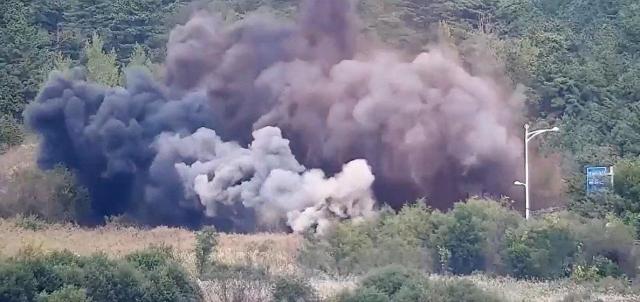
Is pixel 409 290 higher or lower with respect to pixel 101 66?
higher

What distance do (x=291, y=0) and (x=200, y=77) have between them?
13.4 metres

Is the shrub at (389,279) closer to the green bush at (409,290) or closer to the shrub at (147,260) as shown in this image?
the green bush at (409,290)

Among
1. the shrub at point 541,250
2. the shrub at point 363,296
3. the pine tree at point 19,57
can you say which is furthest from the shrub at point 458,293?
the pine tree at point 19,57

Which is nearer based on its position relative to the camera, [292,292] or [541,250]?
[292,292]

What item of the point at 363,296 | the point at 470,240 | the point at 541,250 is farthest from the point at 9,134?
the point at 363,296

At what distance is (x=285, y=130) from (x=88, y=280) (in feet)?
84.8

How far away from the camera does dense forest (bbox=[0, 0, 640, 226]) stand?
56094 millimetres

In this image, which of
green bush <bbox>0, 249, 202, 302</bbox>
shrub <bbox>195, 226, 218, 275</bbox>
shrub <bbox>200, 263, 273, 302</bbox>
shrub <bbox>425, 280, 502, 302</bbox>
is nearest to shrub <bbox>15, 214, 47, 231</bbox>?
shrub <bbox>195, 226, 218, 275</bbox>

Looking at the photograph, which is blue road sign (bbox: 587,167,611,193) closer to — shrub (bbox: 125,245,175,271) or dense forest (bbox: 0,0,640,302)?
dense forest (bbox: 0,0,640,302)

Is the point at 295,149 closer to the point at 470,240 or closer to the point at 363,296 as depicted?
the point at 470,240

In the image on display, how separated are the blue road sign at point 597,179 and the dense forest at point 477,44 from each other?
20.5ft

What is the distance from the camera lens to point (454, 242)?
34438 millimetres

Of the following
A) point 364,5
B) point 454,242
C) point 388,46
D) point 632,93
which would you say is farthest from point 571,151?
point 454,242

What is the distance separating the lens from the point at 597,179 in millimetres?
39656
